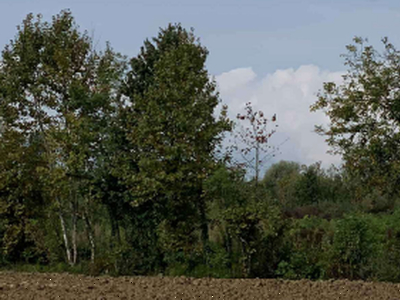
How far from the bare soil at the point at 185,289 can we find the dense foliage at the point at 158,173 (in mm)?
2013

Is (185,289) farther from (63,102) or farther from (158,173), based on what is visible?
(63,102)

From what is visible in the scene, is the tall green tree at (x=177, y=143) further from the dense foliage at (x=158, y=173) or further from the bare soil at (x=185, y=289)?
the bare soil at (x=185, y=289)

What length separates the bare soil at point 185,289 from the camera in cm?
760

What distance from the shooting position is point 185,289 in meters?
8.03

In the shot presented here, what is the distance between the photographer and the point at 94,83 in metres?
14.9

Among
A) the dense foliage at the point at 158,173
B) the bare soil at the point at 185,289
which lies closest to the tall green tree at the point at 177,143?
the dense foliage at the point at 158,173

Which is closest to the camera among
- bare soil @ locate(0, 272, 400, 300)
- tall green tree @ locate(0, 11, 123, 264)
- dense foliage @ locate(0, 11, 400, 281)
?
bare soil @ locate(0, 272, 400, 300)

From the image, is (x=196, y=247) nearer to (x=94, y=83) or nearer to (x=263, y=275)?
(x=263, y=275)

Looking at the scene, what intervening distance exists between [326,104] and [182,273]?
211 inches

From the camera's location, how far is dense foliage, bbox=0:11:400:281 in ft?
36.2

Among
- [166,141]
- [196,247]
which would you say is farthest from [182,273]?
[166,141]

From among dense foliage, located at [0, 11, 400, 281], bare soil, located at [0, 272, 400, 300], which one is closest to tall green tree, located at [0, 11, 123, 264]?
dense foliage, located at [0, 11, 400, 281]

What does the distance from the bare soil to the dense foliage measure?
2.01m

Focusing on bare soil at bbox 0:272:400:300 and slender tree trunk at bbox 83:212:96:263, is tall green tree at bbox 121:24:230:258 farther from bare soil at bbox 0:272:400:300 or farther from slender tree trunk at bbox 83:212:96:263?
bare soil at bbox 0:272:400:300
